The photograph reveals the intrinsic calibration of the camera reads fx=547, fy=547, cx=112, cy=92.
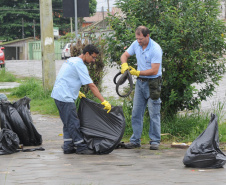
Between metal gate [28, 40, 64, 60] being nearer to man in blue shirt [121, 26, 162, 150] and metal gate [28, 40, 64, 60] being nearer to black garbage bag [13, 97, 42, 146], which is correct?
black garbage bag [13, 97, 42, 146]

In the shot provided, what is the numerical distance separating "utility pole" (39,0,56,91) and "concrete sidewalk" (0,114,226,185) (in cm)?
522

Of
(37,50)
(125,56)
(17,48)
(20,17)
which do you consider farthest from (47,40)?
(17,48)

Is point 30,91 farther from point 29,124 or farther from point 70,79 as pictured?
point 70,79

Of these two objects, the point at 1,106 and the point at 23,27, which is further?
the point at 23,27

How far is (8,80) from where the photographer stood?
20.1m

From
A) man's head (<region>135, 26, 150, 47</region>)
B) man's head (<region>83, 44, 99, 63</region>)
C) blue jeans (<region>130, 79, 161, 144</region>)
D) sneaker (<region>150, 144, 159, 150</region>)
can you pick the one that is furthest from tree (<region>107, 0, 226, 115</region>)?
man's head (<region>83, 44, 99, 63</region>)

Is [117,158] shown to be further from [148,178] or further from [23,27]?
[23,27]

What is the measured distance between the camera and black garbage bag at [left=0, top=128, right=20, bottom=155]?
7176 millimetres

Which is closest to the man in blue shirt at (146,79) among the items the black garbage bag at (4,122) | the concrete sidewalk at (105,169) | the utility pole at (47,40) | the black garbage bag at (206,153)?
the concrete sidewalk at (105,169)

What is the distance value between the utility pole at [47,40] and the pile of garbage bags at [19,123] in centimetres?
496

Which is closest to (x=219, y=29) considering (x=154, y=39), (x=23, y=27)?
(x=154, y=39)

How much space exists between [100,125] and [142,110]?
2.31 feet

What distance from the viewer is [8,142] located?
7207 mm

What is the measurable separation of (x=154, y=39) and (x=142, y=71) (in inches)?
40.1
